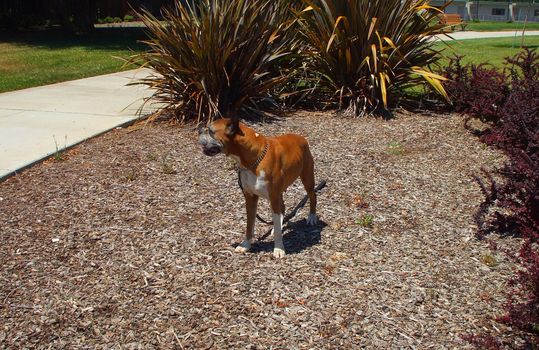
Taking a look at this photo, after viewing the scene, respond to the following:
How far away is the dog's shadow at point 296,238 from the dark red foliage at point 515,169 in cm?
131

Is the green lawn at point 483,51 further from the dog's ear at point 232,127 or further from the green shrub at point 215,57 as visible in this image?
the dog's ear at point 232,127

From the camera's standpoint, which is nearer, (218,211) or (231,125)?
(231,125)

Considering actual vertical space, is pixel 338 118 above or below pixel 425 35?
below

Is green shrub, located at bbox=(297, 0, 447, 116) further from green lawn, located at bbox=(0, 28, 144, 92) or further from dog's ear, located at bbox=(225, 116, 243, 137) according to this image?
dog's ear, located at bbox=(225, 116, 243, 137)

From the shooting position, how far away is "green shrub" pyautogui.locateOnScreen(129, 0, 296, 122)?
26.8 ft

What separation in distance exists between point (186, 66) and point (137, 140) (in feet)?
4.49

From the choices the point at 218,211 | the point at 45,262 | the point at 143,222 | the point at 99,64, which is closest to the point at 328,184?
the point at 218,211

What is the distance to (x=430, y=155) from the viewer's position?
714 cm

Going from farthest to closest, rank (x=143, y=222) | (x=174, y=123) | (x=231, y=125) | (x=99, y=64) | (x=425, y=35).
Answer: (x=99, y=64), (x=425, y=35), (x=174, y=123), (x=143, y=222), (x=231, y=125)

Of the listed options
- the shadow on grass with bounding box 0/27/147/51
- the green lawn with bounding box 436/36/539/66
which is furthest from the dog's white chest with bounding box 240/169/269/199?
the shadow on grass with bounding box 0/27/147/51

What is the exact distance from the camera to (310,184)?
493 cm

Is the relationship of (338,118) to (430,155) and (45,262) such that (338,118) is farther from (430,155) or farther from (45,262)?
(45,262)

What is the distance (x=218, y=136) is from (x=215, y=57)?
429 cm

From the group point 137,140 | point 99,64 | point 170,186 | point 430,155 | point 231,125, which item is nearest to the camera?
point 231,125
